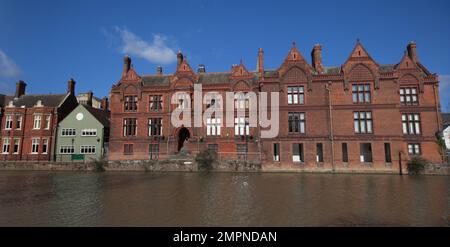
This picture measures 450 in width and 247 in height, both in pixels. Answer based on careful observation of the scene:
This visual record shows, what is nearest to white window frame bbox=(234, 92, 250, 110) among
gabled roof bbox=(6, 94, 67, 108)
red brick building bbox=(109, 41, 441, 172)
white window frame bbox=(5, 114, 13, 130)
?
red brick building bbox=(109, 41, 441, 172)

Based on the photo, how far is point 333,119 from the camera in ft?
92.1

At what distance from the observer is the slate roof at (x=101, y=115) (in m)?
37.1

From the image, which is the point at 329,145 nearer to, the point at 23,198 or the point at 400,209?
the point at 400,209

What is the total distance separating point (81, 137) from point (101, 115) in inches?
242

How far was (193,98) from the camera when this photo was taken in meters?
33.0

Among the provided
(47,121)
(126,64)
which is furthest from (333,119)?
(47,121)

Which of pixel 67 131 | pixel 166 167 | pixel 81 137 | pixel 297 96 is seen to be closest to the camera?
pixel 166 167

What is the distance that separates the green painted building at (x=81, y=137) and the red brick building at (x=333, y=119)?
19.4 ft

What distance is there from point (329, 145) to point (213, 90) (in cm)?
1685

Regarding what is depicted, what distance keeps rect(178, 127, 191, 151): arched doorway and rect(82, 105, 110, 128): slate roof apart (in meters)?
12.6

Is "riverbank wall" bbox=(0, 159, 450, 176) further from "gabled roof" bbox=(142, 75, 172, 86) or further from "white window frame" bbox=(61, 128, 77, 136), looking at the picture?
"gabled roof" bbox=(142, 75, 172, 86)

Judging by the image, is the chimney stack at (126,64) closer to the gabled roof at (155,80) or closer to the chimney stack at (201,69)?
the gabled roof at (155,80)

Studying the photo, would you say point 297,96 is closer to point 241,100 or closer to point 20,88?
point 241,100

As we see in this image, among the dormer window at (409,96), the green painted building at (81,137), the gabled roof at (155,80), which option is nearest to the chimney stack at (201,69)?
the gabled roof at (155,80)
